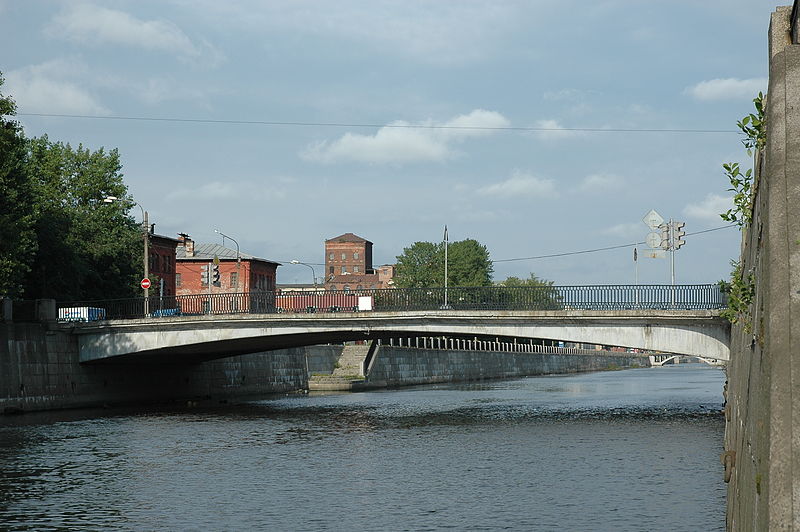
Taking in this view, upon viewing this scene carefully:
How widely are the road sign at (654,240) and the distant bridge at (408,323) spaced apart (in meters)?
2.73

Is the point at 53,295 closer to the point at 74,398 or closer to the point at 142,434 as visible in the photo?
the point at 74,398

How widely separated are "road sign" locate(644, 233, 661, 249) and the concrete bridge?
3.46m

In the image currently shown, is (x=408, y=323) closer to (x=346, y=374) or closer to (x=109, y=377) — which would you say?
(x=109, y=377)

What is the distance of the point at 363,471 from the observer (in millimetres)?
28516

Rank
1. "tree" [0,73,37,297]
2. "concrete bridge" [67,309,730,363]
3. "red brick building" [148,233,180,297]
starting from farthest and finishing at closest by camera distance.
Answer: "red brick building" [148,233,180,297] → "tree" [0,73,37,297] → "concrete bridge" [67,309,730,363]

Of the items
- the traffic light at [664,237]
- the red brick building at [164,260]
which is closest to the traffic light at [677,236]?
the traffic light at [664,237]

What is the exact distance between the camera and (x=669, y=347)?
144ft

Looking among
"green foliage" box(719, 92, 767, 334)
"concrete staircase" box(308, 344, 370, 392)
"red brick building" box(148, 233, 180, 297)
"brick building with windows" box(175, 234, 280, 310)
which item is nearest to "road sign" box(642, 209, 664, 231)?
"green foliage" box(719, 92, 767, 334)

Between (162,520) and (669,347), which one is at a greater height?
(669,347)

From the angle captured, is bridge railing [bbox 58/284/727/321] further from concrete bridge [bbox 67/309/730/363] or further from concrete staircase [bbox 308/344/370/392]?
concrete staircase [bbox 308/344/370/392]

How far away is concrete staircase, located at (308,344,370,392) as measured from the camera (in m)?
80.2

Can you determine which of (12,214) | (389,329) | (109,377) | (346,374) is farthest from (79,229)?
(389,329)

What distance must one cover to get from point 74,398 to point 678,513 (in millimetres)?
40008

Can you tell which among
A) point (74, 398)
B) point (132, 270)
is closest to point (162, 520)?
point (74, 398)
